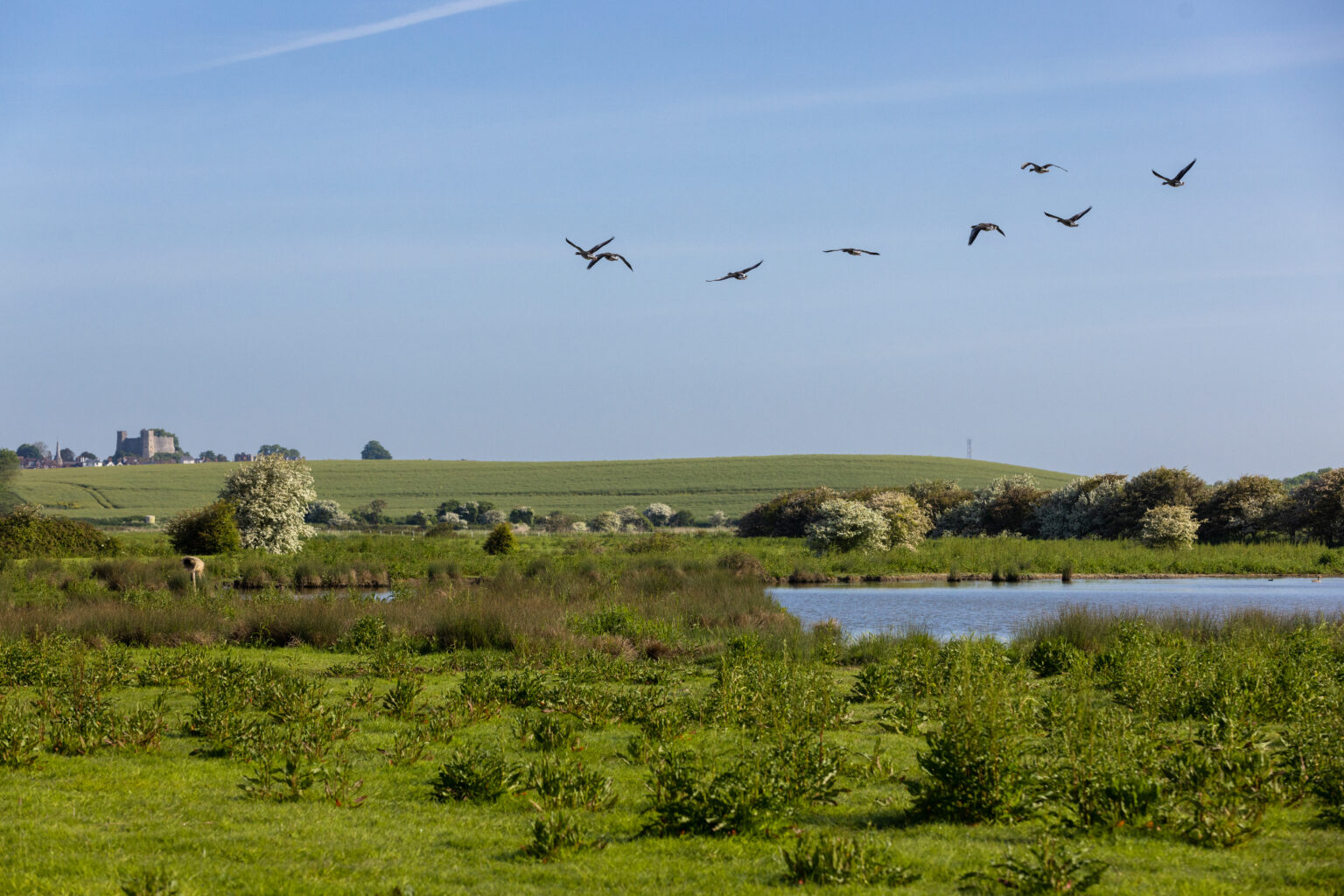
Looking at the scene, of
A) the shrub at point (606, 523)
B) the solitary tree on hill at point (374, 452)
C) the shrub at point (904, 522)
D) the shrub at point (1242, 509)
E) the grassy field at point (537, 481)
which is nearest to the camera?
the shrub at point (904, 522)

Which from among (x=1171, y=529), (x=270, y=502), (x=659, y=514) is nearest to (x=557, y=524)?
(x=659, y=514)

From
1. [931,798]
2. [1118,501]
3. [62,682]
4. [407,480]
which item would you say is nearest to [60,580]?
[62,682]

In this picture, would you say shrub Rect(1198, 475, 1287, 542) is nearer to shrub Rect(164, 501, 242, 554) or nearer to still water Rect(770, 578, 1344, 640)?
still water Rect(770, 578, 1344, 640)

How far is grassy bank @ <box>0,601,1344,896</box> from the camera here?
642 centimetres

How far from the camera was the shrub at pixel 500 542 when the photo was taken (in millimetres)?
42625

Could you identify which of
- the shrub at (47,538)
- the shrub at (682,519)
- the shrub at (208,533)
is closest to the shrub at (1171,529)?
the shrub at (208,533)

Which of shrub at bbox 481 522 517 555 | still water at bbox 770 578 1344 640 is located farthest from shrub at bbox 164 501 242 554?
still water at bbox 770 578 1344 640

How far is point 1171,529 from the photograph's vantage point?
4488cm

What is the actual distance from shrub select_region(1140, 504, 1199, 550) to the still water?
820cm

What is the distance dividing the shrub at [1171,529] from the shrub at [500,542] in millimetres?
26588

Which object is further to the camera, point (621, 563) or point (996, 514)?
point (996, 514)

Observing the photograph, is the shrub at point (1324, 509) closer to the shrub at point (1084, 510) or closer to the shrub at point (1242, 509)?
the shrub at point (1242, 509)

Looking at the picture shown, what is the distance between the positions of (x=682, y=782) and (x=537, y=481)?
112325mm

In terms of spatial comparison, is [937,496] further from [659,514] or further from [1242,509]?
[659,514]
